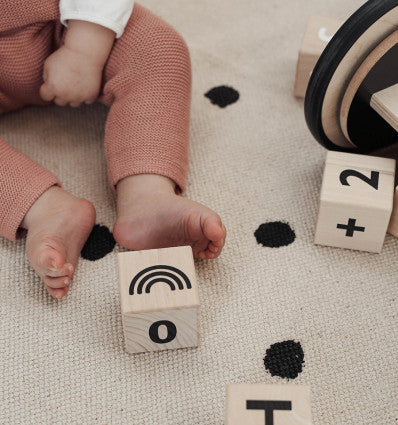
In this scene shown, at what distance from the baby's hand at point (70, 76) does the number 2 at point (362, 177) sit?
0.39m

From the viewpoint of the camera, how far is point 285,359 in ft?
2.45

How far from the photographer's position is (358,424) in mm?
697


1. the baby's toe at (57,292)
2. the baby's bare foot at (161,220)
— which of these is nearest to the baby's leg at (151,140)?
the baby's bare foot at (161,220)

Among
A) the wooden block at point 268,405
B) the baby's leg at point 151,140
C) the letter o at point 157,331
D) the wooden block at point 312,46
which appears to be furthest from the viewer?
the wooden block at point 312,46

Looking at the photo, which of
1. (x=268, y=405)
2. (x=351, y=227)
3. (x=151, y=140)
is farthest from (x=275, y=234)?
(x=268, y=405)

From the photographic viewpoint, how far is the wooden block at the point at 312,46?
3.28ft

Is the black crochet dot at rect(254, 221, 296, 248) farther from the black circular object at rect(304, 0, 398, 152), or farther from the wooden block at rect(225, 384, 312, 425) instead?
the wooden block at rect(225, 384, 312, 425)

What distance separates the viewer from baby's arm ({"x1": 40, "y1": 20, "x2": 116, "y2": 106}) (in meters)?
0.89

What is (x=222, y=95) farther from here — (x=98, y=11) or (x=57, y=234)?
(x=57, y=234)

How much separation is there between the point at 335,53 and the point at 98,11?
13.3 inches

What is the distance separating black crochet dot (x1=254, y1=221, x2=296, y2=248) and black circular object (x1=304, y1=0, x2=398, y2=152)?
0.14 metres

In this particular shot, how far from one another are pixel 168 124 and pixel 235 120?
0.18 metres

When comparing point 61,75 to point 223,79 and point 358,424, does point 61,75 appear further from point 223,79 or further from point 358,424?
point 358,424

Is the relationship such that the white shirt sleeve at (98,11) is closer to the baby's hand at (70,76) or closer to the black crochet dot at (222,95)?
the baby's hand at (70,76)
